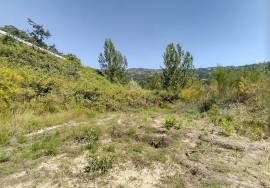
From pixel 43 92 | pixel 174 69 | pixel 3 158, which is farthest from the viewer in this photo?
pixel 174 69

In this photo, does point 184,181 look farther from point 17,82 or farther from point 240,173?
point 17,82

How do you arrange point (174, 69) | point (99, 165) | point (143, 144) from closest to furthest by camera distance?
point (99, 165) → point (143, 144) → point (174, 69)

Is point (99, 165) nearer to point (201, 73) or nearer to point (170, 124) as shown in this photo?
point (170, 124)

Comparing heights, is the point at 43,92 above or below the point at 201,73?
below

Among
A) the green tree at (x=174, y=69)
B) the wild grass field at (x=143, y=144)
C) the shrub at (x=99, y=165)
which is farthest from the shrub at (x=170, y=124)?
the green tree at (x=174, y=69)

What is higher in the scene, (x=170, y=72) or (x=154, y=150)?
(x=170, y=72)

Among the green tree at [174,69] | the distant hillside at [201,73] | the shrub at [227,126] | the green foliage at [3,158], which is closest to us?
the green foliage at [3,158]

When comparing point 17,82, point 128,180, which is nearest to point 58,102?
point 17,82

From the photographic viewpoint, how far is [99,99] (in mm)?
11641

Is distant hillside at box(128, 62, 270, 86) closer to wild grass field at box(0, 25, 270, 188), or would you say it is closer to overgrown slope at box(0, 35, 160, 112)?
wild grass field at box(0, 25, 270, 188)

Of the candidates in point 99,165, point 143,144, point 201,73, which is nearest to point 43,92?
point 143,144

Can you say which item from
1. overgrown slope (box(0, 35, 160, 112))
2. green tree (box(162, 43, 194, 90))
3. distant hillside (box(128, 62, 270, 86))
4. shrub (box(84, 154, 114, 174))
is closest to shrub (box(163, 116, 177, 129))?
shrub (box(84, 154, 114, 174))

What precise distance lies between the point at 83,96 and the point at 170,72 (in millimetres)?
13064

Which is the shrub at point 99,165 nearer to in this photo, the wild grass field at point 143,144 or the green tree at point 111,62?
Result: the wild grass field at point 143,144
